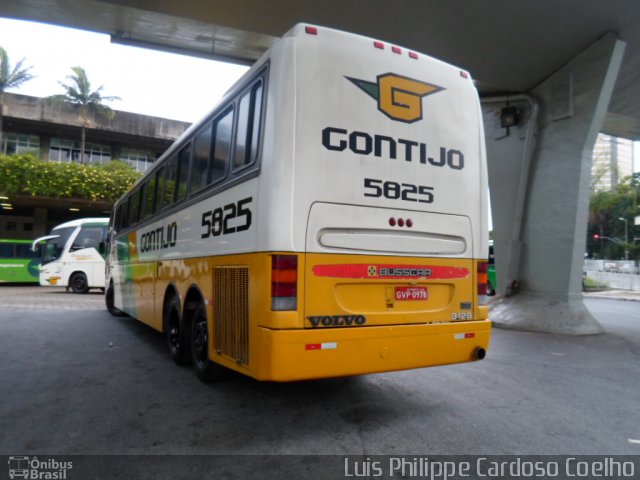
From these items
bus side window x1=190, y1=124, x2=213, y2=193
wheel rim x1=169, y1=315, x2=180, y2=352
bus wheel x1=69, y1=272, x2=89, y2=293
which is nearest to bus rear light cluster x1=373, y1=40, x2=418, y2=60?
bus side window x1=190, y1=124, x2=213, y2=193

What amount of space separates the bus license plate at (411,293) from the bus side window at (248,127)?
71.5 inches

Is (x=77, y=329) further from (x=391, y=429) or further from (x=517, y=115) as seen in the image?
(x=517, y=115)

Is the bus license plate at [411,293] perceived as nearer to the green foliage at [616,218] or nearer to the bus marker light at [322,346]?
the bus marker light at [322,346]

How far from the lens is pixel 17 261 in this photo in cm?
2450

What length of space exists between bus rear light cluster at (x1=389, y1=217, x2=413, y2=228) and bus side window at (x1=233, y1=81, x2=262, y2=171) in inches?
54.7

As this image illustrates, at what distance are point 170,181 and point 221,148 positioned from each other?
231 cm

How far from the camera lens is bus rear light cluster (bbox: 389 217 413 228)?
4219 mm

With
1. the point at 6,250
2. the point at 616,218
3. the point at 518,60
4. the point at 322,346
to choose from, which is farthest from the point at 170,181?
the point at 616,218

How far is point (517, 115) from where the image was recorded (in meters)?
11.5

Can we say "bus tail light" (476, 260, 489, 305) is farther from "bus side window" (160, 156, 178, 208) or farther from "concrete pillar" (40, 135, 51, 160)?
"concrete pillar" (40, 135, 51, 160)

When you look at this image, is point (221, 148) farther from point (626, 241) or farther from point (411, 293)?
point (626, 241)

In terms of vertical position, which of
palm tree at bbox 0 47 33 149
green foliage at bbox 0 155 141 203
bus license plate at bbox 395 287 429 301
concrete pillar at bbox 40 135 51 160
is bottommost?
bus license plate at bbox 395 287 429 301

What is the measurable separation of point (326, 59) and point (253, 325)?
244 cm

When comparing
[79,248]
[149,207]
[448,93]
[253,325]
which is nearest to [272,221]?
[253,325]
